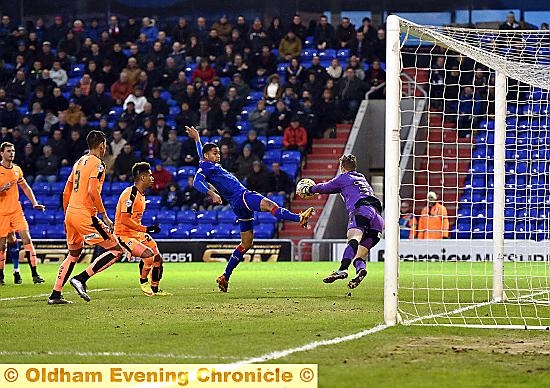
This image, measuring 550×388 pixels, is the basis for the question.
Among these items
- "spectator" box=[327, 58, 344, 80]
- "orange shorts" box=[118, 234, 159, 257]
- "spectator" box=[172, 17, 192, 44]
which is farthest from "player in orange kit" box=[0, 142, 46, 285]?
"spectator" box=[172, 17, 192, 44]

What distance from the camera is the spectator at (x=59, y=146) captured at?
2883 cm

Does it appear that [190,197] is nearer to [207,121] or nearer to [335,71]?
[207,121]

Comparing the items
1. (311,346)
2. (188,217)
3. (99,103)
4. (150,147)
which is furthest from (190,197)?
(311,346)

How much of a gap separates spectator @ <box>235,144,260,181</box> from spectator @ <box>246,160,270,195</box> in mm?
Result: 205

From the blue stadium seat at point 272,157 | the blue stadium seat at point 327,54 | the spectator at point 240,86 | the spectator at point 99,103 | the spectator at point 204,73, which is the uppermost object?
the blue stadium seat at point 327,54

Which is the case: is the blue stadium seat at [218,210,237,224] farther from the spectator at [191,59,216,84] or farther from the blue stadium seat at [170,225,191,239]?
the spectator at [191,59,216,84]

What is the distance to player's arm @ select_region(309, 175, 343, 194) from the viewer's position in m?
13.1

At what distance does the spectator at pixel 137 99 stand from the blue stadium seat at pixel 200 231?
473 centimetres

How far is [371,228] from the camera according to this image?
46.0 feet

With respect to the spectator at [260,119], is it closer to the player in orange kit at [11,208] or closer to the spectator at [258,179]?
the spectator at [258,179]

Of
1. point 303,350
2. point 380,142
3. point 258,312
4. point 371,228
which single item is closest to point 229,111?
point 380,142

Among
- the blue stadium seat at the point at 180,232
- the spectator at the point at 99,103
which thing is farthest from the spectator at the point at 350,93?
the spectator at the point at 99,103

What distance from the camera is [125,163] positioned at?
2805 centimetres

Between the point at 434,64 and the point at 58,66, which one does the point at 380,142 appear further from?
the point at 58,66
